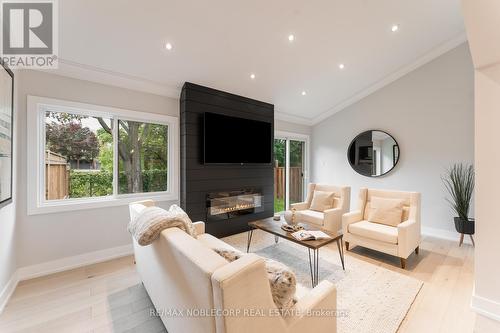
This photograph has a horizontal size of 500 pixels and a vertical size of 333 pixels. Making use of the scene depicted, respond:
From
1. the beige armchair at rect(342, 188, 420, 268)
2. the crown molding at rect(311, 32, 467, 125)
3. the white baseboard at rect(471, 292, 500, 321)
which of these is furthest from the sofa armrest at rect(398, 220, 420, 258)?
the crown molding at rect(311, 32, 467, 125)

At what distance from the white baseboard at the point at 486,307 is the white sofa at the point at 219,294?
152cm

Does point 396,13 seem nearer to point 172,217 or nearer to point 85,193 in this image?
point 172,217

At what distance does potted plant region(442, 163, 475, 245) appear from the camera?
3.38 m

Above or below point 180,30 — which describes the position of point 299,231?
below

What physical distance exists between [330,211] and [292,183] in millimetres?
2048

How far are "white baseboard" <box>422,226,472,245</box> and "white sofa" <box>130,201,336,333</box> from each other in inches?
147

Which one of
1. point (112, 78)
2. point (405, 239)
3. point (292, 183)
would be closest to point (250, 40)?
point (112, 78)

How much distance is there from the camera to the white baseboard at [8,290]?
6.49 ft

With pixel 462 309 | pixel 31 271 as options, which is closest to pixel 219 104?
pixel 31 271

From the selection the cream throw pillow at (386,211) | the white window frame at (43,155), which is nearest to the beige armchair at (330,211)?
the cream throw pillow at (386,211)

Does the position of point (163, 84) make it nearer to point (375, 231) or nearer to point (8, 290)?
point (8, 290)

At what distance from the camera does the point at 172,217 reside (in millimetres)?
1495

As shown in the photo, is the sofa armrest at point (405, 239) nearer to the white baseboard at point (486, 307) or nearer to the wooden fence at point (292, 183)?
the white baseboard at point (486, 307)

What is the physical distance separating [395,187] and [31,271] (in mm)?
5865
